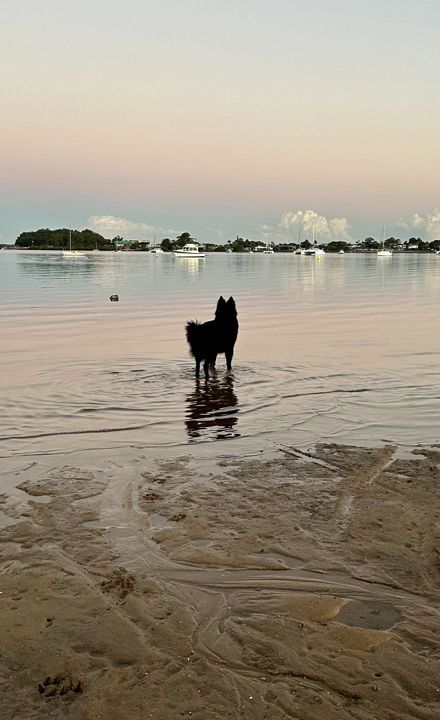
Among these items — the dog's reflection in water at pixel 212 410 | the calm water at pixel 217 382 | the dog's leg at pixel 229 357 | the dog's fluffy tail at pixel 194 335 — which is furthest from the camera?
the dog's leg at pixel 229 357

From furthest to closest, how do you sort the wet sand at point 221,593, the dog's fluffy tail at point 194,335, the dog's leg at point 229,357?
1. the dog's leg at point 229,357
2. the dog's fluffy tail at point 194,335
3. the wet sand at point 221,593

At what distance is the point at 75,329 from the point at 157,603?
18.9 metres

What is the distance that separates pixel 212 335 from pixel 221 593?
370 inches

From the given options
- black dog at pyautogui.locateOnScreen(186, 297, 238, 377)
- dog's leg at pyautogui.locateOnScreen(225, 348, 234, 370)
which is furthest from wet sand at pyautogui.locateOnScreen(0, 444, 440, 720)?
dog's leg at pyautogui.locateOnScreen(225, 348, 234, 370)

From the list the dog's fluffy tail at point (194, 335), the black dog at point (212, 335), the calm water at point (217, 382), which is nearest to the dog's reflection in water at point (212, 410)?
the calm water at point (217, 382)

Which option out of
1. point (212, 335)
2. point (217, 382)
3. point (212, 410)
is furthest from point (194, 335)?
point (212, 410)

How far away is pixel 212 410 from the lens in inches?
437

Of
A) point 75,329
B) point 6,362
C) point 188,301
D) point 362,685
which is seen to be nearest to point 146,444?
point 362,685

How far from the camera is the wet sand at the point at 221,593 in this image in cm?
366

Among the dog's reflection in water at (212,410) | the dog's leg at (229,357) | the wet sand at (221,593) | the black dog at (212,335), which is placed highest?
the black dog at (212,335)

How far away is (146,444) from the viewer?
898 cm

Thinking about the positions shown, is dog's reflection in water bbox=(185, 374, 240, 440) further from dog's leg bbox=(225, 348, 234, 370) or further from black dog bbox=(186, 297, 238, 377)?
dog's leg bbox=(225, 348, 234, 370)

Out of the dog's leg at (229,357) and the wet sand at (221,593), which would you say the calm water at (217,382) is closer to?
the dog's leg at (229,357)

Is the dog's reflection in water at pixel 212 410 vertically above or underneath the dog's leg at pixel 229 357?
underneath
